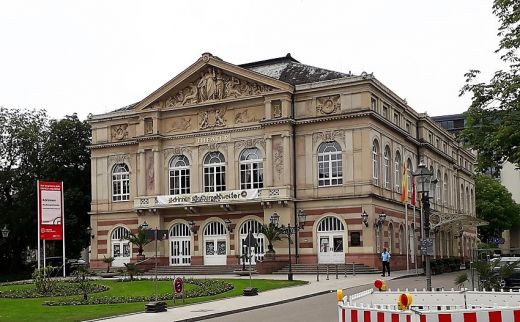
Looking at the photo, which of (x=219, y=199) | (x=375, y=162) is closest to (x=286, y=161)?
(x=219, y=199)

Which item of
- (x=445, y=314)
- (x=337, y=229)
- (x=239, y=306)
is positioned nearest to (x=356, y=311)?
(x=445, y=314)

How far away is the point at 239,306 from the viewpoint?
82.9 ft

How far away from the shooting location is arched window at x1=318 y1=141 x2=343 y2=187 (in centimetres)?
5072

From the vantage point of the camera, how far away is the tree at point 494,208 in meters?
90.7

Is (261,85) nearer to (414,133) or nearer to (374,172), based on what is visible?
(374,172)

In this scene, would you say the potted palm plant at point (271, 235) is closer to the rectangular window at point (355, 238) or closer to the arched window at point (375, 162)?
the rectangular window at point (355, 238)

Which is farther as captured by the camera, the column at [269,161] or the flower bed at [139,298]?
the column at [269,161]

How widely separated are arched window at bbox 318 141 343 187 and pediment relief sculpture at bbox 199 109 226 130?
8.06m

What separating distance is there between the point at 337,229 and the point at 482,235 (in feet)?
167

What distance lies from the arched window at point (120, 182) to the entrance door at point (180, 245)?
19.0ft

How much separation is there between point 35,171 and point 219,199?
2070 centimetres

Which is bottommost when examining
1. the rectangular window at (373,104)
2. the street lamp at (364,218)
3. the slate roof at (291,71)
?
the street lamp at (364,218)

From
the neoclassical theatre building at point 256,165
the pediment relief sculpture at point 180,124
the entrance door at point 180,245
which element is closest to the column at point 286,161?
the neoclassical theatre building at point 256,165

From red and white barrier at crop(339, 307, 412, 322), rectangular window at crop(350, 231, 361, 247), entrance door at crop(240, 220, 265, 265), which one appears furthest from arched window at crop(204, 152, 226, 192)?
red and white barrier at crop(339, 307, 412, 322)
